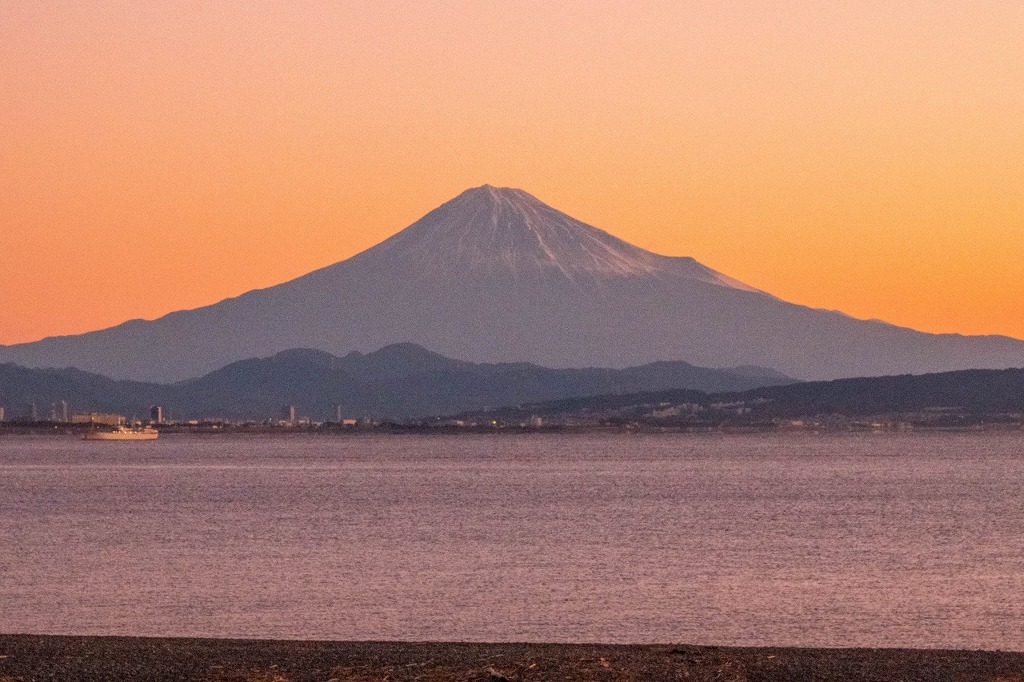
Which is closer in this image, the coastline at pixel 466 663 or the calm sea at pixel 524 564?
the coastline at pixel 466 663

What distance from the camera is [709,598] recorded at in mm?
41188

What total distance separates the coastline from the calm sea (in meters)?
9.29

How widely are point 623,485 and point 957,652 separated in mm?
97508

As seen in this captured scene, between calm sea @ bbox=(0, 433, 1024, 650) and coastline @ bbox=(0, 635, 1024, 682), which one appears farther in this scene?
calm sea @ bbox=(0, 433, 1024, 650)

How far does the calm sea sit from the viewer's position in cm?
3541

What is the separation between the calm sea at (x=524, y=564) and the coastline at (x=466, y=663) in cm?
929

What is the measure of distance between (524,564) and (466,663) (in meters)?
29.8

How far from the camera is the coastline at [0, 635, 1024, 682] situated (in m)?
21.0

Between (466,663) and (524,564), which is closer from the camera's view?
(466,663)

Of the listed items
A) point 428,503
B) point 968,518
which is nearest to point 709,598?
point 968,518

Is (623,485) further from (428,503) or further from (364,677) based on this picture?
(364,677)

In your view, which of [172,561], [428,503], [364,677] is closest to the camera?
[364,677]

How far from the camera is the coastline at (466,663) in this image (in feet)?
68.8

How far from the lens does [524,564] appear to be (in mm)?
51875
